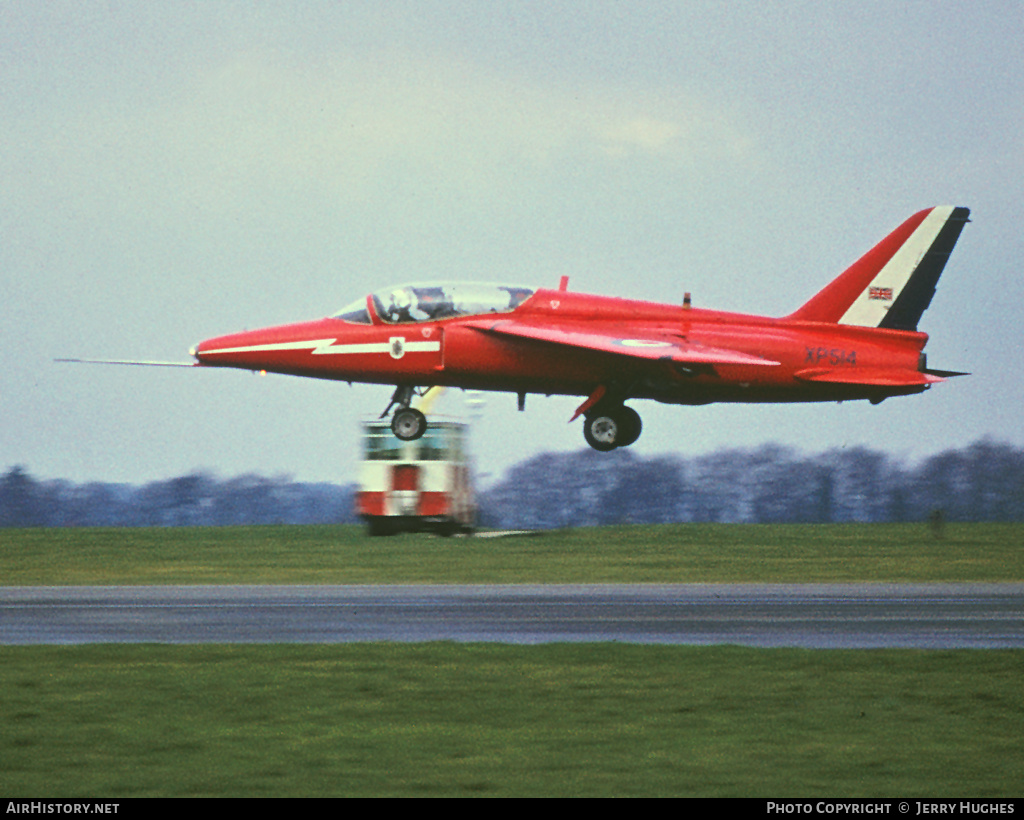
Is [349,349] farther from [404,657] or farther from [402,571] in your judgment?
[402,571]

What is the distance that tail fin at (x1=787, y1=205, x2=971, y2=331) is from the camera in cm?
2911

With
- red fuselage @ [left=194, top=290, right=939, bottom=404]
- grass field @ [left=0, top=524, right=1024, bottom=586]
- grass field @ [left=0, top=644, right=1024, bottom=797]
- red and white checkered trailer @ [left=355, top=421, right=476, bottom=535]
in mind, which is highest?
red fuselage @ [left=194, top=290, right=939, bottom=404]

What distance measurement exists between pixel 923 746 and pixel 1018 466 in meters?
74.5

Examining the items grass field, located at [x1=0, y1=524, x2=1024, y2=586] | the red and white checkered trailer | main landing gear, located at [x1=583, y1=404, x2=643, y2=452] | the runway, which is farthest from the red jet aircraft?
the red and white checkered trailer

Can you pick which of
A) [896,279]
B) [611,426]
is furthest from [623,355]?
[896,279]

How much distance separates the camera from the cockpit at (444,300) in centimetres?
2842

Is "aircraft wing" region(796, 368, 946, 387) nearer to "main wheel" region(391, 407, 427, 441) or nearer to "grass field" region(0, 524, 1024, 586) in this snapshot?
"main wheel" region(391, 407, 427, 441)

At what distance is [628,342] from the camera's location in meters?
27.5

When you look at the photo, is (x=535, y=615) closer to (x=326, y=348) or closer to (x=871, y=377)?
(x=326, y=348)

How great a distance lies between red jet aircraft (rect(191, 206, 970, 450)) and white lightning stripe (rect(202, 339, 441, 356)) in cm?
3

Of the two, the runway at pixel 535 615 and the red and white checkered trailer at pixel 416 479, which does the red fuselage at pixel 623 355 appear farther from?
the red and white checkered trailer at pixel 416 479

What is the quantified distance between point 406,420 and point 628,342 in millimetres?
4485

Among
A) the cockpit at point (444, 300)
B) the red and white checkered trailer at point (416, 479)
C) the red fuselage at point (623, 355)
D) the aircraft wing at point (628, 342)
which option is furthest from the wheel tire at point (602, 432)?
the red and white checkered trailer at point (416, 479)

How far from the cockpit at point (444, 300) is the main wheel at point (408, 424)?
2.07 metres
